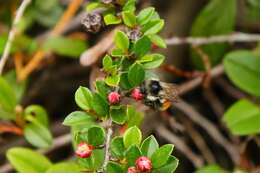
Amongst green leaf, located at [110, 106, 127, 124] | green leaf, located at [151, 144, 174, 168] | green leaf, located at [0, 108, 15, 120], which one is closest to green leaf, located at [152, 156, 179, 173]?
green leaf, located at [151, 144, 174, 168]

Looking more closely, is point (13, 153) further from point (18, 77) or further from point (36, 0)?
point (36, 0)

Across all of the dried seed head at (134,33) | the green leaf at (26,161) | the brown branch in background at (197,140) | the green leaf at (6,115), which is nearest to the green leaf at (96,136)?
the dried seed head at (134,33)

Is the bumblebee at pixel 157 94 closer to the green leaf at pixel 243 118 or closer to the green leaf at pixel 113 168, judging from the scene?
the green leaf at pixel 113 168

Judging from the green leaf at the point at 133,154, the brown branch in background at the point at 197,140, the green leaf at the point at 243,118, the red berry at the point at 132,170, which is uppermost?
the green leaf at the point at 133,154

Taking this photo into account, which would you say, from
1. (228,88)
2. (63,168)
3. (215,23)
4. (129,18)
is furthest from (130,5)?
(228,88)

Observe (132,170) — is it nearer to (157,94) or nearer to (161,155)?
(161,155)

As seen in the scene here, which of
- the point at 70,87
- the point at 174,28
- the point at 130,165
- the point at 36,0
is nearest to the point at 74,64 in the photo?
the point at 70,87
